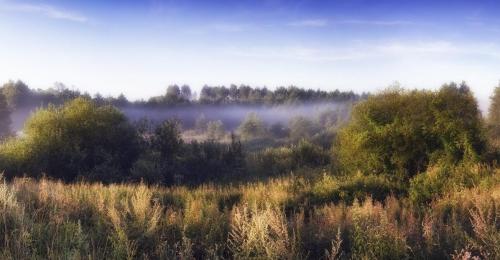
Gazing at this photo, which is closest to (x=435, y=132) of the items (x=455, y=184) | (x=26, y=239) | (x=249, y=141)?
(x=455, y=184)

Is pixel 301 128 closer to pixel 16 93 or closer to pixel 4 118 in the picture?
pixel 4 118

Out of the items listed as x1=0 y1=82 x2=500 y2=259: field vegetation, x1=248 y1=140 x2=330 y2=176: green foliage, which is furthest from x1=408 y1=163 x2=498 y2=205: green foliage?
x1=248 y1=140 x2=330 y2=176: green foliage

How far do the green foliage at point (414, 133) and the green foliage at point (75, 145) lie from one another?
11.2 metres

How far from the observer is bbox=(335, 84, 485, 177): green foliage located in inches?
749

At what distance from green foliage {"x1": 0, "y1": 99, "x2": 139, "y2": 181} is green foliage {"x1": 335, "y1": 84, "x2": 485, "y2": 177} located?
11225 millimetres

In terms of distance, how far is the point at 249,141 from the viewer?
163ft

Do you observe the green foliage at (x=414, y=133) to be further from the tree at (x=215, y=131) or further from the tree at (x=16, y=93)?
the tree at (x=16, y=93)

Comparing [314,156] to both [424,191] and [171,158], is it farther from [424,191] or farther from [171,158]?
[424,191]

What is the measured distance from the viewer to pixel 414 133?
773 inches

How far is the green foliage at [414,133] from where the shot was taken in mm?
19016

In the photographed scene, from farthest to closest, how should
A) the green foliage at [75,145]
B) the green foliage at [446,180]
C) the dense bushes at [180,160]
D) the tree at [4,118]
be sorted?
the tree at [4,118], the dense bushes at [180,160], the green foliage at [75,145], the green foliage at [446,180]

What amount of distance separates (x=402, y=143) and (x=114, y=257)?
16081 mm

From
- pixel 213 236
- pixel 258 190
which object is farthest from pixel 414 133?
pixel 213 236

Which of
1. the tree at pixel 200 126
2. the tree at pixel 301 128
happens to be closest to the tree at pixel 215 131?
the tree at pixel 200 126
